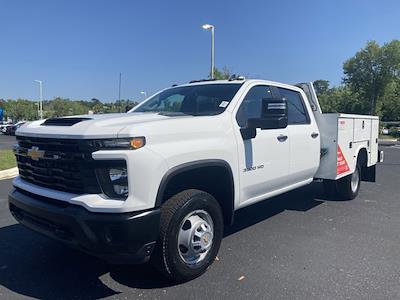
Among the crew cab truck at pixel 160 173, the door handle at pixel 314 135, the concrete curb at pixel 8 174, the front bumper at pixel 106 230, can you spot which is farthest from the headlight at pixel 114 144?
the concrete curb at pixel 8 174

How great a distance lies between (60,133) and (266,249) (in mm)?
2612

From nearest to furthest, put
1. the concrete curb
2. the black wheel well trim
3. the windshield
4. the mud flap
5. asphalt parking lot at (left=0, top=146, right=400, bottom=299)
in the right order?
the black wheel well trim → asphalt parking lot at (left=0, top=146, right=400, bottom=299) → the windshield → the mud flap → the concrete curb

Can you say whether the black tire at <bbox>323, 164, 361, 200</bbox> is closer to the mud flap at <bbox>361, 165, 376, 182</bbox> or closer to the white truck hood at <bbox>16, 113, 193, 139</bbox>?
the mud flap at <bbox>361, 165, 376, 182</bbox>

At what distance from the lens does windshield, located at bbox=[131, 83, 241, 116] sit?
4.39 meters

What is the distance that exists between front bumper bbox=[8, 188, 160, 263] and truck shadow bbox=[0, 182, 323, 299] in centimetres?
53

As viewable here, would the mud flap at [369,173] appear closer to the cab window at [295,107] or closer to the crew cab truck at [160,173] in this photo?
the cab window at [295,107]

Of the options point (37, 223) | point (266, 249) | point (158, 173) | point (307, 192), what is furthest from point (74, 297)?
point (307, 192)

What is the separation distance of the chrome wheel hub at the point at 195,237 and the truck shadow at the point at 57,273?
321 millimetres

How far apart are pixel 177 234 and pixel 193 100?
190cm

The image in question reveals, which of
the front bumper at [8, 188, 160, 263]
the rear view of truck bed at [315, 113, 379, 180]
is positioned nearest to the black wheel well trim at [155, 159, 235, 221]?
the front bumper at [8, 188, 160, 263]

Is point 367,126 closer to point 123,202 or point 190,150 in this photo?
point 190,150

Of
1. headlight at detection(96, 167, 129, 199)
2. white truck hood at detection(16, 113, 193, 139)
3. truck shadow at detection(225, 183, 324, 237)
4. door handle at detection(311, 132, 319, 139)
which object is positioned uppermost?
white truck hood at detection(16, 113, 193, 139)

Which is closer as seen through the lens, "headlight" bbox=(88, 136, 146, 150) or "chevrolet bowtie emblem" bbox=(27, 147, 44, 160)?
"headlight" bbox=(88, 136, 146, 150)

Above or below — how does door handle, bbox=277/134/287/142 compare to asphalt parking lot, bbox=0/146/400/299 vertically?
above
